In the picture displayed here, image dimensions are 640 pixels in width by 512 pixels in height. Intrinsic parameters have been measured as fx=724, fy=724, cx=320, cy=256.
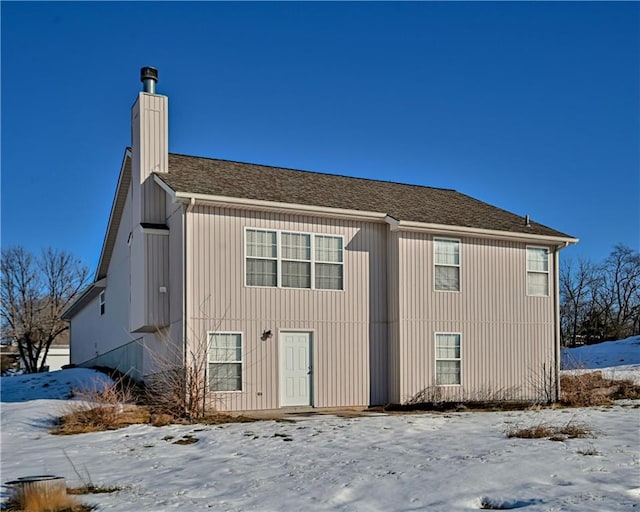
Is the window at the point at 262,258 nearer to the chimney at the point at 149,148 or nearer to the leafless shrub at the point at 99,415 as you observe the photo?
the chimney at the point at 149,148

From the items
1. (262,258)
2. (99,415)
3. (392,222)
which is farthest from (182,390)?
(392,222)

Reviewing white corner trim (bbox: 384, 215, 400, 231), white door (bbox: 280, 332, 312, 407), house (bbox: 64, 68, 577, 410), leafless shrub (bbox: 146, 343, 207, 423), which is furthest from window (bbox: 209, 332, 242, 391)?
white corner trim (bbox: 384, 215, 400, 231)

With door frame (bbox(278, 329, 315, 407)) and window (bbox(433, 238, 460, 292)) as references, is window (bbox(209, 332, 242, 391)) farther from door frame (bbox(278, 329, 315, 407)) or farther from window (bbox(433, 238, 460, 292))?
window (bbox(433, 238, 460, 292))

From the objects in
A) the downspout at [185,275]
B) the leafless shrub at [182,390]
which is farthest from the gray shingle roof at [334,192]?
the leafless shrub at [182,390]

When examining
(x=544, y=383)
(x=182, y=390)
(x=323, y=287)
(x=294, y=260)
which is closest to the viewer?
(x=182, y=390)

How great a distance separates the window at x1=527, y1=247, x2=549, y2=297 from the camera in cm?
1975

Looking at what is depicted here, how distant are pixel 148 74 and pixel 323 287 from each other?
686cm

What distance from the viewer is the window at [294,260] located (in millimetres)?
16453

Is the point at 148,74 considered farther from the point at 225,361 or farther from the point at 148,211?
the point at 225,361

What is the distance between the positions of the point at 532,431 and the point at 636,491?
402cm

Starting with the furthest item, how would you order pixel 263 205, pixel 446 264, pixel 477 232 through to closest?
pixel 477 232 < pixel 446 264 < pixel 263 205

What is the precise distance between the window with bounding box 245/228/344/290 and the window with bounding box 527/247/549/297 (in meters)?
5.67

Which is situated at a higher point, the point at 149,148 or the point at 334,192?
the point at 149,148

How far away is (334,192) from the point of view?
746 inches
